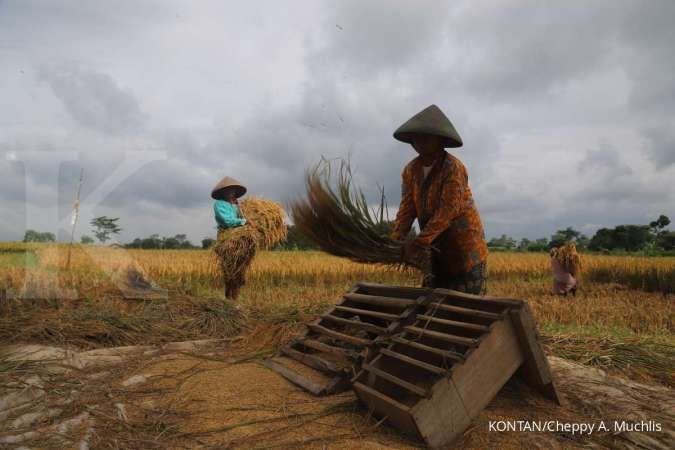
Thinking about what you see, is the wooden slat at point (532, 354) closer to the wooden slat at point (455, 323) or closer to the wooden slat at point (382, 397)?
the wooden slat at point (455, 323)

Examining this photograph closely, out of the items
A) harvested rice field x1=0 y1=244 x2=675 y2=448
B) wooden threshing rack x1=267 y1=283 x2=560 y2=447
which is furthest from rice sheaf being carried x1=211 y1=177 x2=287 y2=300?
wooden threshing rack x1=267 y1=283 x2=560 y2=447

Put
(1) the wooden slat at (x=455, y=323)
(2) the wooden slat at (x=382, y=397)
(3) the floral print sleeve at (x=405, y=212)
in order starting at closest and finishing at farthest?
1. (2) the wooden slat at (x=382, y=397)
2. (1) the wooden slat at (x=455, y=323)
3. (3) the floral print sleeve at (x=405, y=212)

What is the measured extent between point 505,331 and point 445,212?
82cm

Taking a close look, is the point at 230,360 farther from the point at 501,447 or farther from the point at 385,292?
the point at 501,447

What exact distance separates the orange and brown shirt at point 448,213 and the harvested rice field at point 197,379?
52 cm

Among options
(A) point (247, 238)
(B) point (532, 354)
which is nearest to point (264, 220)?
(A) point (247, 238)

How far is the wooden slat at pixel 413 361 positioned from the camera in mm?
2619

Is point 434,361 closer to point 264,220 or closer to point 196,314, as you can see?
point 196,314

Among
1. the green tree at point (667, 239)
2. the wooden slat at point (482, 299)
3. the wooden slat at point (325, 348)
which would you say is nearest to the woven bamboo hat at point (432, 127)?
the wooden slat at point (482, 299)

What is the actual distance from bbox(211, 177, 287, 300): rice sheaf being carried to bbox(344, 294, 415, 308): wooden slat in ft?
8.73

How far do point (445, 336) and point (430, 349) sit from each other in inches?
4.9

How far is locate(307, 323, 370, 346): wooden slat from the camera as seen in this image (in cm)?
343

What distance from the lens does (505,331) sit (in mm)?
2812

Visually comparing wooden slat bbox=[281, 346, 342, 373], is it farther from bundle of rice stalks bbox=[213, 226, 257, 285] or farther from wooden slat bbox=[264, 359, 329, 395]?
bundle of rice stalks bbox=[213, 226, 257, 285]
